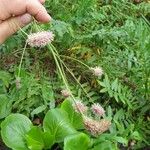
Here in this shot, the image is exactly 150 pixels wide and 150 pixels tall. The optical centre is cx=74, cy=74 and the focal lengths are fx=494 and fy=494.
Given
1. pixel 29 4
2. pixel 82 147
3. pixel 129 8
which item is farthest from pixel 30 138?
pixel 129 8

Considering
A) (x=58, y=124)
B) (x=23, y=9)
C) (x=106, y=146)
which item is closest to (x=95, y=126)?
(x=106, y=146)

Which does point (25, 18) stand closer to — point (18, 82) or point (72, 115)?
point (18, 82)

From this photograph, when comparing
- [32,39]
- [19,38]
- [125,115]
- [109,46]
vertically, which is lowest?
[125,115]

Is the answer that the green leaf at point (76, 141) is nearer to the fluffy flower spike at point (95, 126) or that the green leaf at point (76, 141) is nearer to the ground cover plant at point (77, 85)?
the ground cover plant at point (77, 85)

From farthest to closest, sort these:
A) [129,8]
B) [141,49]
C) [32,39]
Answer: [129,8]
[141,49]
[32,39]

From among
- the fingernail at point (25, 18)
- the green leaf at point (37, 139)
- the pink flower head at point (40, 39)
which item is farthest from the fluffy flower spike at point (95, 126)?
the fingernail at point (25, 18)

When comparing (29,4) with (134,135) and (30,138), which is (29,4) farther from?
(134,135)
